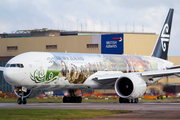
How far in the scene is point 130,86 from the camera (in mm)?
37031

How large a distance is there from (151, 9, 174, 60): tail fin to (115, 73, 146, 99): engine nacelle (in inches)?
516

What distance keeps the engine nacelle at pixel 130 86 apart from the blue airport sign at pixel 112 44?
34.1 meters

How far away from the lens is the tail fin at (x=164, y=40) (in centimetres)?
4966

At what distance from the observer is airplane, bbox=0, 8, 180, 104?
111 ft

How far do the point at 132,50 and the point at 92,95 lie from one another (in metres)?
18.7

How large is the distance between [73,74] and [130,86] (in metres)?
5.51

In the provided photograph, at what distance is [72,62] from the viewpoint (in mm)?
37250

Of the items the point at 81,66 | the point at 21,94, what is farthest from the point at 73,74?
the point at 21,94

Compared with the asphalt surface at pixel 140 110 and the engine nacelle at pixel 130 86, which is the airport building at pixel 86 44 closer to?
the engine nacelle at pixel 130 86

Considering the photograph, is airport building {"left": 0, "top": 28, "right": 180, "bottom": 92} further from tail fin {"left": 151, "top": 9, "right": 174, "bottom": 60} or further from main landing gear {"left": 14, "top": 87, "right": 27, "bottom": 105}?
main landing gear {"left": 14, "top": 87, "right": 27, "bottom": 105}

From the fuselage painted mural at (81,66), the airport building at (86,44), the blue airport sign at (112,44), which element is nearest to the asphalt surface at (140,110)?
the fuselage painted mural at (81,66)

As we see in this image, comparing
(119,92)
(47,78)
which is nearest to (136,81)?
(119,92)

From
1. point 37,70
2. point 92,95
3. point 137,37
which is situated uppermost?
point 137,37

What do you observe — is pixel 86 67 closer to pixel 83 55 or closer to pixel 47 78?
pixel 83 55
